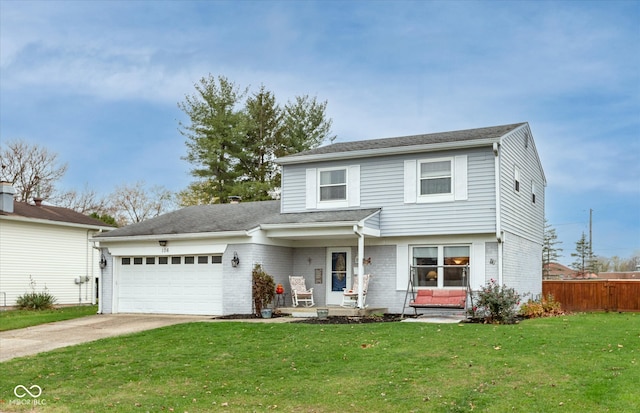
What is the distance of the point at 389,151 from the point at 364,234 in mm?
2697

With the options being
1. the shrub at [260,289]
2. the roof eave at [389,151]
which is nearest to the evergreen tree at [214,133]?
the roof eave at [389,151]

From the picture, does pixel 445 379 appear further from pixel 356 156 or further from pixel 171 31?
pixel 171 31

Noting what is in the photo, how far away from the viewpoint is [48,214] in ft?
88.6

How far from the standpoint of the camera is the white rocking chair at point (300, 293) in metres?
19.8

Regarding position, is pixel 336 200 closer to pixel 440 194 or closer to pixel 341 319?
pixel 440 194

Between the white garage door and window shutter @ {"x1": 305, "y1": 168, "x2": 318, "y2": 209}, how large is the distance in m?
3.36

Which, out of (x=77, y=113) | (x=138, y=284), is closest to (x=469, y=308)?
(x=138, y=284)

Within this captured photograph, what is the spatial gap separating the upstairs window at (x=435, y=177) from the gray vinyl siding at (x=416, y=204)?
0.24m

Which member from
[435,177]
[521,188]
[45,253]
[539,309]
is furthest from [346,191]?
[45,253]

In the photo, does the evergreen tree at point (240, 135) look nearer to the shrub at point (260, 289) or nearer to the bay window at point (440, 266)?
the shrub at point (260, 289)

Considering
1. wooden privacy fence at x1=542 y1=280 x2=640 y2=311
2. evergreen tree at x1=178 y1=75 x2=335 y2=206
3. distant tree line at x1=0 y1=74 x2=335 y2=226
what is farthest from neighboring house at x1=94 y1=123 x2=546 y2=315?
evergreen tree at x1=178 y1=75 x2=335 y2=206

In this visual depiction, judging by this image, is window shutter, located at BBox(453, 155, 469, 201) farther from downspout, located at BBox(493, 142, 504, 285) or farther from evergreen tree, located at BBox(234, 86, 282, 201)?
evergreen tree, located at BBox(234, 86, 282, 201)

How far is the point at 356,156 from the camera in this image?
19531 millimetres

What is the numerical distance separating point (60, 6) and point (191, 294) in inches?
383
